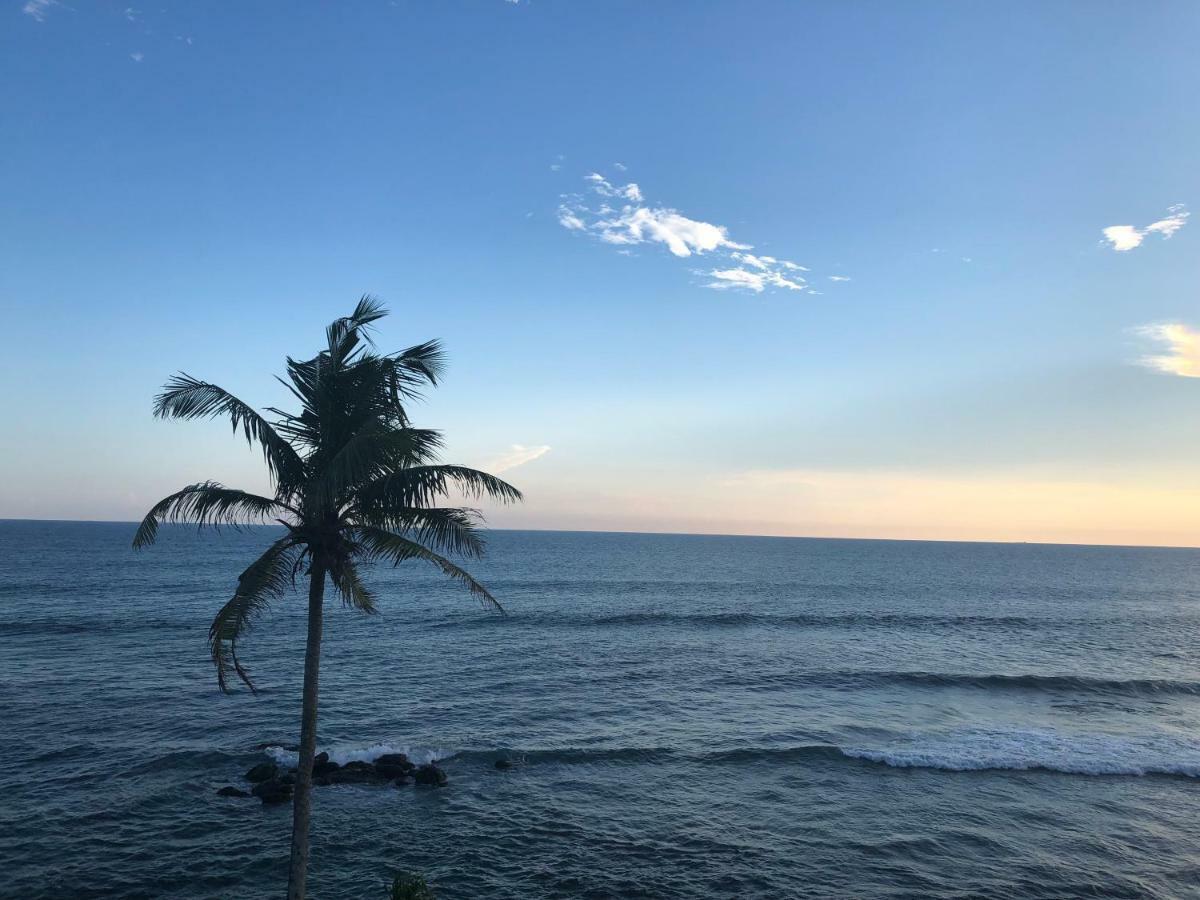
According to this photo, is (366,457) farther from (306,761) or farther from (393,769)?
(393,769)

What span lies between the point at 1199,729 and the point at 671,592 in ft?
239

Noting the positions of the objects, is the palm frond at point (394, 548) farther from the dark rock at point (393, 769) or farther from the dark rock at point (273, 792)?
the dark rock at point (393, 769)

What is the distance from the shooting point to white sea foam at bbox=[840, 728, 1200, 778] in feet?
113

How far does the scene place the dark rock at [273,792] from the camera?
95.4 ft

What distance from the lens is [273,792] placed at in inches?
1148

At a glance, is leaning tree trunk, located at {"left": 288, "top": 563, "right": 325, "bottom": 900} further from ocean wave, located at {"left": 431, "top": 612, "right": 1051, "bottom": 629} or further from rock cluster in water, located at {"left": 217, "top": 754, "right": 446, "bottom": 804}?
ocean wave, located at {"left": 431, "top": 612, "right": 1051, "bottom": 629}

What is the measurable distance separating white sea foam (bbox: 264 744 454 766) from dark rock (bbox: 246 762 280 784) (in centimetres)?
196

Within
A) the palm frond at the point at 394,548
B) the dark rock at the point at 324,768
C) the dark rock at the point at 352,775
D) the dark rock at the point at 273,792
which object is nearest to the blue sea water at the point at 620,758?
the dark rock at the point at 273,792

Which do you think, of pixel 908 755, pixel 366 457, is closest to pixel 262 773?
pixel 366 457

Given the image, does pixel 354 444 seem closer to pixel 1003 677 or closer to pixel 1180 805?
pixel 1180 805

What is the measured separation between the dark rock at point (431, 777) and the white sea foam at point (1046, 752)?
19721 mm

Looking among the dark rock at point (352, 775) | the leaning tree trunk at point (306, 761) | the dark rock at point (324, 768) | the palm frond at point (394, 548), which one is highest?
the palm frond at point (394, 548)

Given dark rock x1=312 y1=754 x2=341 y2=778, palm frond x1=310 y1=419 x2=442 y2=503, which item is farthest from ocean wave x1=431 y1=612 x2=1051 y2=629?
palm frond x1=310 y1=419 x2=442 y2=503

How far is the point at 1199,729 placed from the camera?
137 feet
